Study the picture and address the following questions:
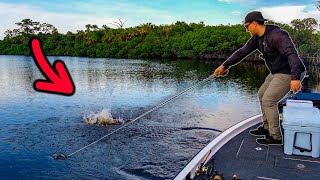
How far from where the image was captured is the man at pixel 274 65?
4746mm

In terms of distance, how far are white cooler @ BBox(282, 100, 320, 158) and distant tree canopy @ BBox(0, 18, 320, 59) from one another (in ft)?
221

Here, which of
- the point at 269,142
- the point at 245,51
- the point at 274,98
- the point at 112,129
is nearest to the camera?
the point at 274,98

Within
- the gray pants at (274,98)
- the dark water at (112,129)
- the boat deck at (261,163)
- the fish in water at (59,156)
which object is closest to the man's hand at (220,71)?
the gray pants at (274,98)

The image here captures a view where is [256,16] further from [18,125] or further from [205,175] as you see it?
[18,125]

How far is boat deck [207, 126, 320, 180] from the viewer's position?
4250mm

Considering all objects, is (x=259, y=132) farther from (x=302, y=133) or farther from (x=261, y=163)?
(x=261, y=163)

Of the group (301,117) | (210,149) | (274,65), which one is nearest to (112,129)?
(210,149)

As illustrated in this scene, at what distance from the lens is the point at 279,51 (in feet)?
16.2

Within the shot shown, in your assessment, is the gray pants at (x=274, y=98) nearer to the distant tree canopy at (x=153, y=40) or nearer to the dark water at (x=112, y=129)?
the dark water at (x=112, y=129)

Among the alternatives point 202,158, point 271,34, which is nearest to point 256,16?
point 271,34

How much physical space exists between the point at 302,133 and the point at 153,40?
96.2 meters

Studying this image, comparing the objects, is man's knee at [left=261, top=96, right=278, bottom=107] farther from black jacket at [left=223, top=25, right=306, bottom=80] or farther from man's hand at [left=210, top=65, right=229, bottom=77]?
man's hand at [left=210, top=65, right=229, bottom=77]

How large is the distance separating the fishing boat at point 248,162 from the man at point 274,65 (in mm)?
371

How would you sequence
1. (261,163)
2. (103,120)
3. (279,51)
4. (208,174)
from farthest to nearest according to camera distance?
(103,120), (279,51), (261,163), (208,174)
